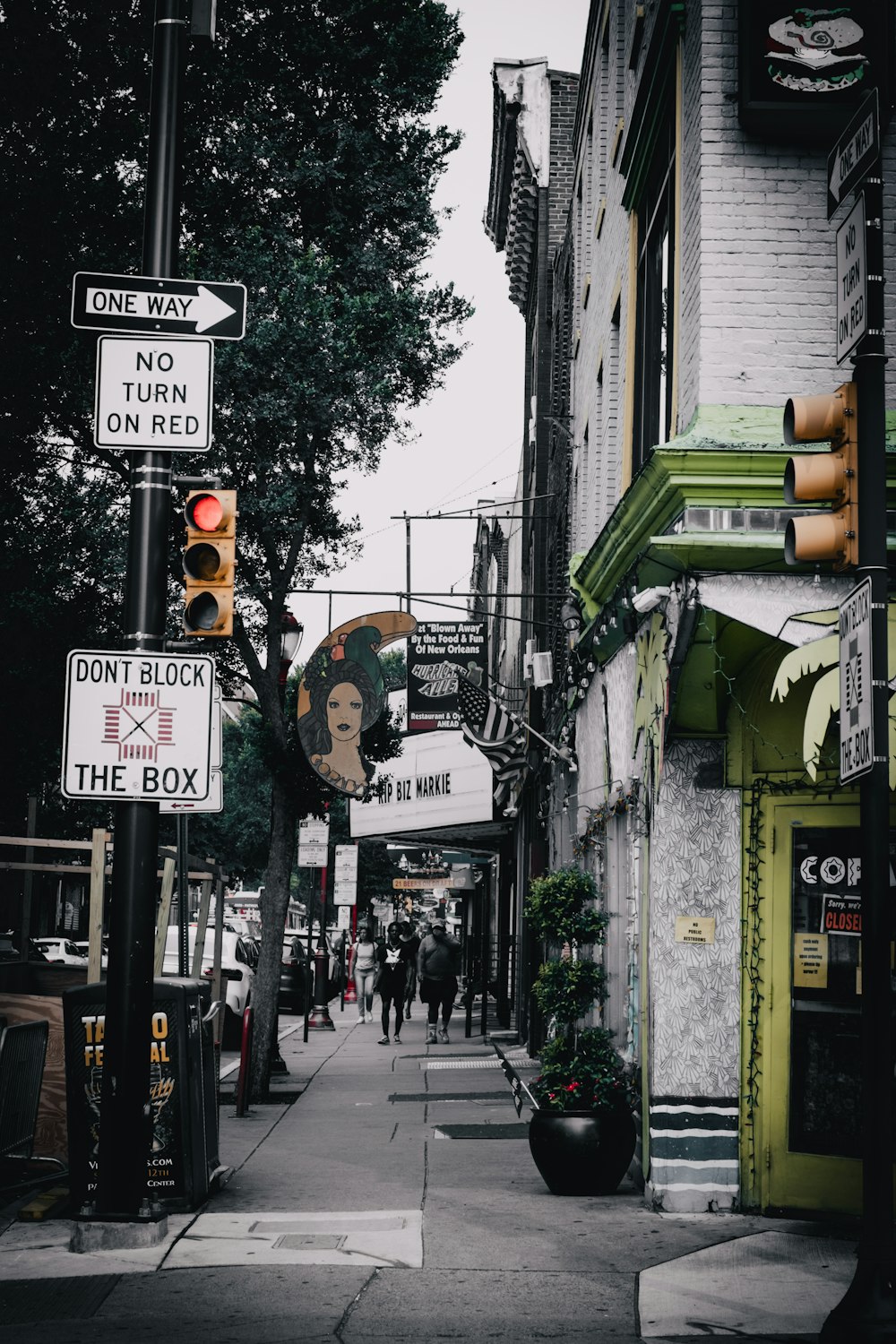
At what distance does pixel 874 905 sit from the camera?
6113 millimetres

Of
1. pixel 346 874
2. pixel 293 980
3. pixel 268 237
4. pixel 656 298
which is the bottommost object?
pixel 293 980

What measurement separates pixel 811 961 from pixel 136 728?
4.25 meters

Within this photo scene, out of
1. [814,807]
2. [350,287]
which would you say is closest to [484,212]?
[350,287]

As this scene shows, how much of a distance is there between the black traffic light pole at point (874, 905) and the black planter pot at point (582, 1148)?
12.6 ft

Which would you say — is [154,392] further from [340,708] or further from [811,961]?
[340,708]

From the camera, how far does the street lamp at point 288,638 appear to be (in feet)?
56.0

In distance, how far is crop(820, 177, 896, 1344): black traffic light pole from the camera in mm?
5770

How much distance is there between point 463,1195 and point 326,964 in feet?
71.3

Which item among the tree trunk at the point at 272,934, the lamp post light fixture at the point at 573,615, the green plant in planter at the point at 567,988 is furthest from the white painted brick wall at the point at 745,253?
the tree trunk at the point at 272,934

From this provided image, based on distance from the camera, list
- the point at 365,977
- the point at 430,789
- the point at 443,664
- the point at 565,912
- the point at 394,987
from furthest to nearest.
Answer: the point at 365,977 < the point at 430,789 < the point at 394,987 < the point at 443,664 < the point at 565,912

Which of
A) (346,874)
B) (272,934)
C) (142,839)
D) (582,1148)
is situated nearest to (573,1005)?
(582,1148)

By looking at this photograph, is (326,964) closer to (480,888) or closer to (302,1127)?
(480,888)

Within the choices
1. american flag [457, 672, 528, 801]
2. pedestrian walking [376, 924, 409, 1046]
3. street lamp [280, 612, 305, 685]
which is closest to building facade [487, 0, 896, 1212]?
street lamp [280, 612, 305, 685]

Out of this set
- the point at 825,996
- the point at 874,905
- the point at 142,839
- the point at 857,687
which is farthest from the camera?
the point at 825,996
